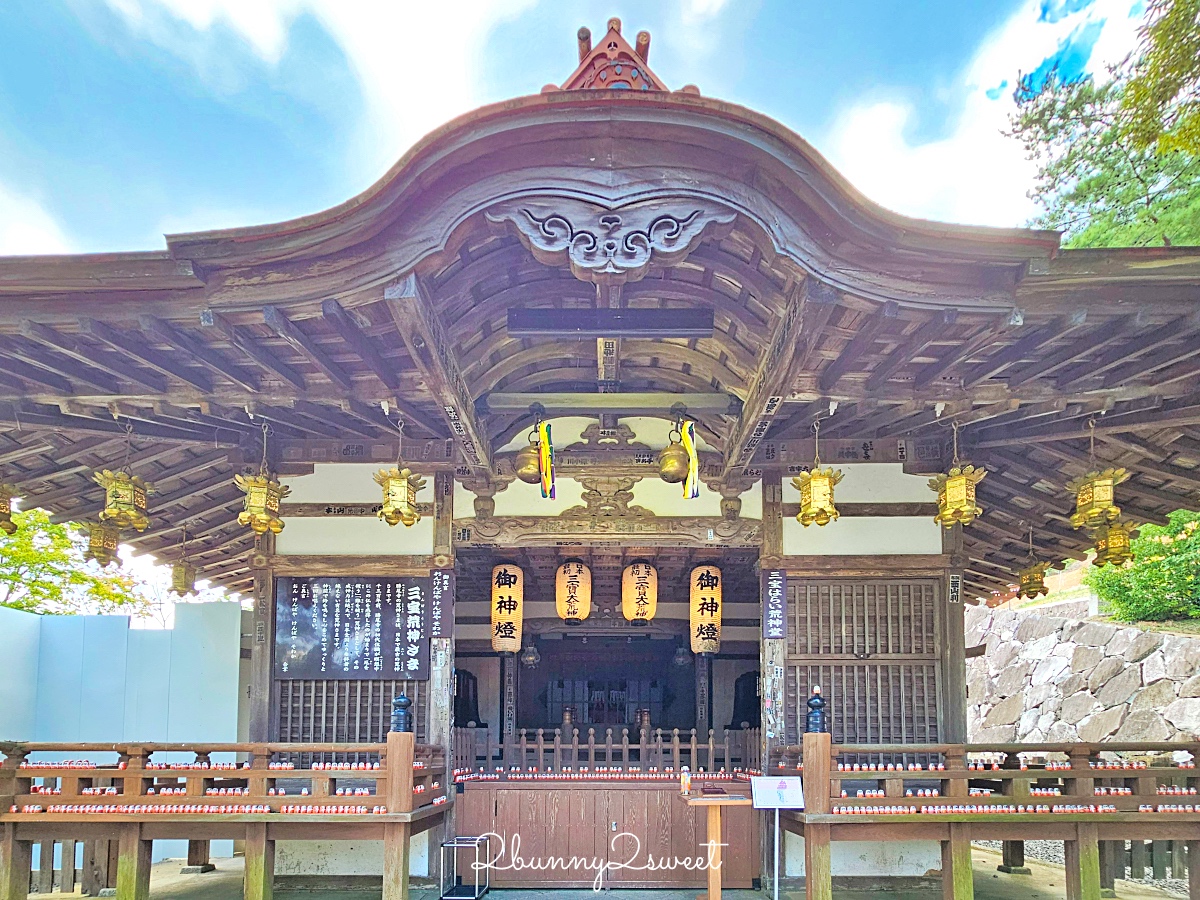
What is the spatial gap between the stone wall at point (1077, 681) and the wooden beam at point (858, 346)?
12.4m

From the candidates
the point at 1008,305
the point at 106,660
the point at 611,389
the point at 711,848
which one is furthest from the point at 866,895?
the point at 106,660

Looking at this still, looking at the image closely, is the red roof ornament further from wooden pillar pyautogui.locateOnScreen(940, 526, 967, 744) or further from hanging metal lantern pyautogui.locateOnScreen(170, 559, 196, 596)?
hanging metal lantern pyautogui.locateOnScreen(170, 559, 196, 596)

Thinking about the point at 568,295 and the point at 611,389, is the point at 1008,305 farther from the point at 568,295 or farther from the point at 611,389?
the point at 611,389

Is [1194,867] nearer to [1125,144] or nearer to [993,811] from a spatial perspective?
[993,811]

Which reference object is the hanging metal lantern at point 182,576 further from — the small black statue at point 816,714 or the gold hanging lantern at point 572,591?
the small black statue at point 816,714

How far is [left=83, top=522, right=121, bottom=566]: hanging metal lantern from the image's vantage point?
35.0 feet

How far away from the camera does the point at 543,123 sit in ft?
18.9

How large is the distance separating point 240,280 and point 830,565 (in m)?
6.91

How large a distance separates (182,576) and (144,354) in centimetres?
843

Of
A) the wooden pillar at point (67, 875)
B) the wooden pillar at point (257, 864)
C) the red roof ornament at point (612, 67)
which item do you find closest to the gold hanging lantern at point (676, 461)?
the red roof ornament at point (612, 67)

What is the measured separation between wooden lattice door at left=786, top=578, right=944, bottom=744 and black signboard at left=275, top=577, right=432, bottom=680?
3.95 meters

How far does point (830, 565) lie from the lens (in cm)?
1052

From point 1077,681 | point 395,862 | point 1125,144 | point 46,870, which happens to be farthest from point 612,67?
point 1077,681

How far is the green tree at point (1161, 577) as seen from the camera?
20047 millimetres
